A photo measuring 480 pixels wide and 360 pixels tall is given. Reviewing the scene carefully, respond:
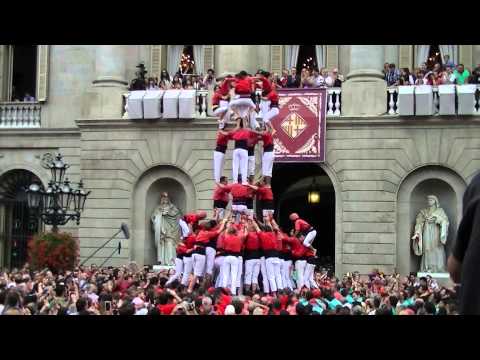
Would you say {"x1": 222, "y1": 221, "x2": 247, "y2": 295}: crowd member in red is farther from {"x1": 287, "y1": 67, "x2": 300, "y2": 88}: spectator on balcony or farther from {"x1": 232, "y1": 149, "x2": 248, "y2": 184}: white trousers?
{"x1": 287, "y1": 67, "x2": 300, "y2": 88}: spectator on balcony

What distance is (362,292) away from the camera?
765 inches

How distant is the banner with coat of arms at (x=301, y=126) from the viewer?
30.2 meters

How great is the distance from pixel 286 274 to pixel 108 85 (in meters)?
15.3

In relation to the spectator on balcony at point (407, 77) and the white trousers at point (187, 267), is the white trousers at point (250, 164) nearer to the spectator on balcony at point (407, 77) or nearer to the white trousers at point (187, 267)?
the white trousers at point (187, 267)

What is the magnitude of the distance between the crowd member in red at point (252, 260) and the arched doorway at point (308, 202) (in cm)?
1660

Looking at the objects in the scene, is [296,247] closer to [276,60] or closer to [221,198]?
[221,198]

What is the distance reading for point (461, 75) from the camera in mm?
29906

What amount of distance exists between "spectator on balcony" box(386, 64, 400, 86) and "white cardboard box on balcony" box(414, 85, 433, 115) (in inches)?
64.0

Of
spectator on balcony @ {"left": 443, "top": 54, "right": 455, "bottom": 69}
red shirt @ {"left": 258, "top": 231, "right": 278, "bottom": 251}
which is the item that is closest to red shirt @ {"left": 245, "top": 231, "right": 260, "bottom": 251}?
red shirt @ {"left": 258, "top": 231, "right": 278, "bottom": 251}

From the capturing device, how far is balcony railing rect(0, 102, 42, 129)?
35.0 m

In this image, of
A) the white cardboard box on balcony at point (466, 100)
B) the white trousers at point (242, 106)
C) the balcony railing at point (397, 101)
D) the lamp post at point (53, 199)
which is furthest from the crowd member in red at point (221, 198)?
the white cardboard box on balcony at point (466, 100)
